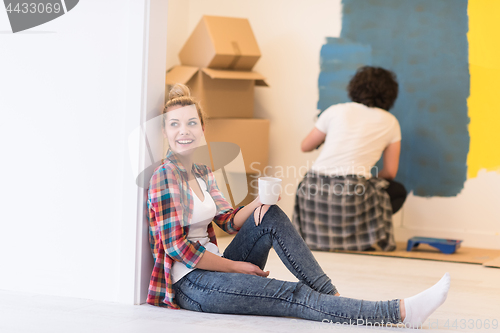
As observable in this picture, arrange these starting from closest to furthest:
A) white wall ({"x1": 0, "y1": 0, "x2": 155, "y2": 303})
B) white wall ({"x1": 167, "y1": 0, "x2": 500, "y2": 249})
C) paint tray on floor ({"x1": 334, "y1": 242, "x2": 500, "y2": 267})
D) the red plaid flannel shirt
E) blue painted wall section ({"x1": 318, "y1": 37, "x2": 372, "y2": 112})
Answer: the red plaid flannel shirt, white wall ({"x1": 0, "y1": 0, "x2": 155, "y2": 303}), paint tray on floor ({"x1": 334, "y1": 242, "x2": 500, "y2": 267}), blue painted wall section ({"x1": 318, "y1": 37, "x2": 372, "y2": 112}), white wall ({"x1": 167, "y1": 0, "x2": 500, "y2": 249})

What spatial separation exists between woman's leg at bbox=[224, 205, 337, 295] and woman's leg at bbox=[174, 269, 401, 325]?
6cm

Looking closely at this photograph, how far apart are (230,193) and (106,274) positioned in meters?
0.44

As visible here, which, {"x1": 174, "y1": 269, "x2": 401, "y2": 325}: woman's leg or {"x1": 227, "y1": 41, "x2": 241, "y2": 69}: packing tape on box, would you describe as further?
{"x1": 227, "y1": 41, "x2": 241, "y2": 69}: packing tape on box

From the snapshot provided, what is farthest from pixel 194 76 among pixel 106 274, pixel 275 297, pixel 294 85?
pixel 275 297

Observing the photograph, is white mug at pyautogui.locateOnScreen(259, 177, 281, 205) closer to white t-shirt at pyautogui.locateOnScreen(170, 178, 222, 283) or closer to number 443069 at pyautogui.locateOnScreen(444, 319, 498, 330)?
white t-shirt at pyautogui.locateOnScreen(170, 178, 222, 283)

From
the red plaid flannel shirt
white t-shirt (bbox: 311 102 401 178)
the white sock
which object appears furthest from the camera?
white t-shirt (bbox: 311 102 401 178)

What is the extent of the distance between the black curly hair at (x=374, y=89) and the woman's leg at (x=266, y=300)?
1.66 m

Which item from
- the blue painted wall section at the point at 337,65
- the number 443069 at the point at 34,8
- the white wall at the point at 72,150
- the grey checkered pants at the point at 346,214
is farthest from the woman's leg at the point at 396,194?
the number 443069 at the point at 34,8

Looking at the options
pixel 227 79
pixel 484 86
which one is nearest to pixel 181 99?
pixel 227 79

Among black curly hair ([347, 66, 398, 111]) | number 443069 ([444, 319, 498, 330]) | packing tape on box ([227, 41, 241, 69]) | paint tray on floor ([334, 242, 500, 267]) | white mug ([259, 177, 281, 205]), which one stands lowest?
paint tray on floor ([334, 242, 500, 267])

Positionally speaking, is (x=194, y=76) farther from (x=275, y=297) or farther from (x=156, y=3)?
(x=275, y=297)

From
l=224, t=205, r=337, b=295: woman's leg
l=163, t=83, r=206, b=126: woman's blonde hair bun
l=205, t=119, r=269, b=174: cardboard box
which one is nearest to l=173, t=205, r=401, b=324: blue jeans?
l=224, t=205, r=337, b=295: woman's leg

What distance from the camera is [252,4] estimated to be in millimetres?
3730

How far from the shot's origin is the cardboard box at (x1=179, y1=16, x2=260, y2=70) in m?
3.11
